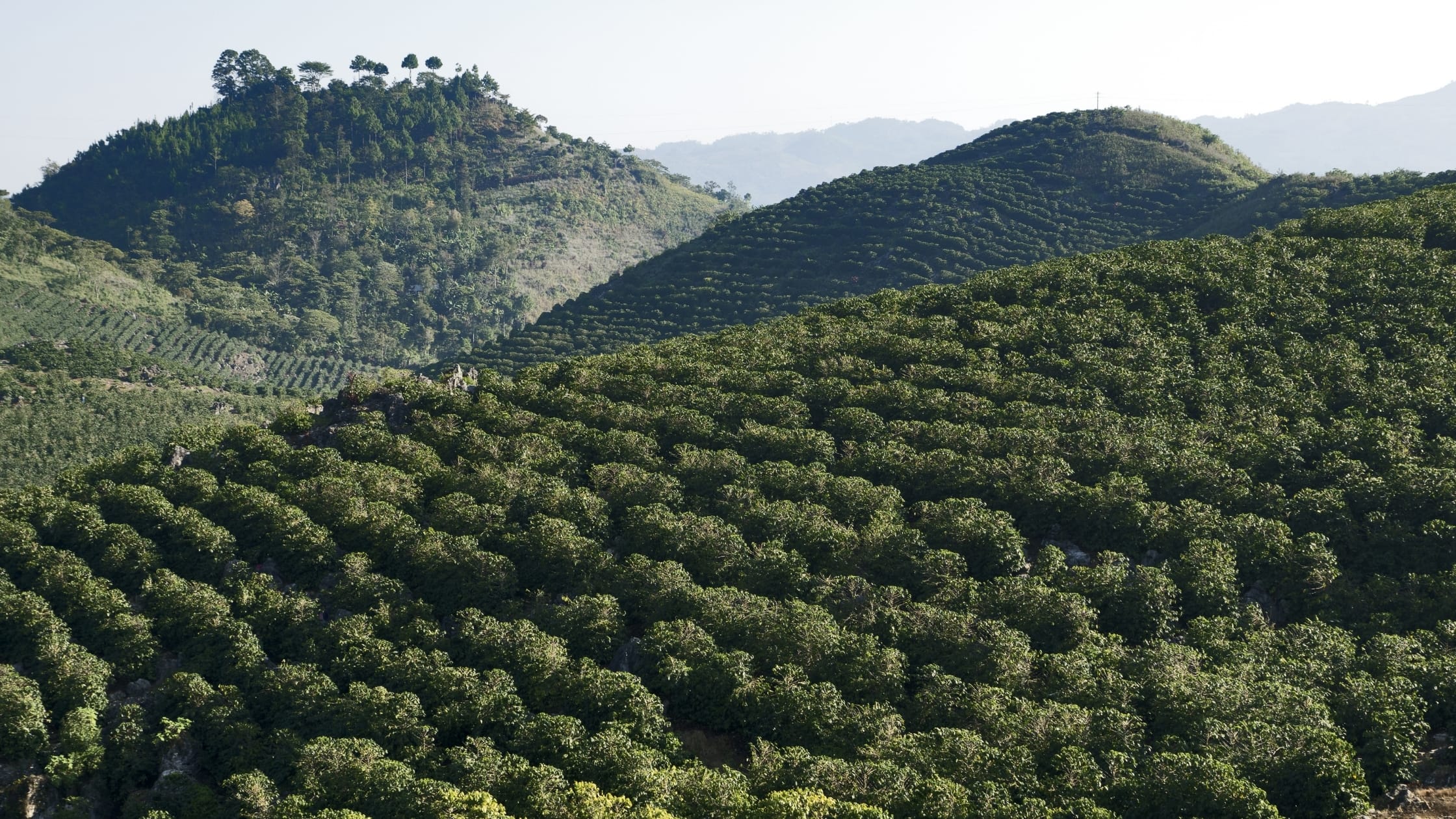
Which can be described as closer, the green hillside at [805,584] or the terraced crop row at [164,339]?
the green hillside at [805,584]

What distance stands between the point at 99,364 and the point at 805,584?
363 feet

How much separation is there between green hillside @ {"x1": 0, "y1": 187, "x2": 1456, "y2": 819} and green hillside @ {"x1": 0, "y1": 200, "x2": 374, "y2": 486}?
55724mm

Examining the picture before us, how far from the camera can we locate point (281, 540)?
Answer: 47.7 m

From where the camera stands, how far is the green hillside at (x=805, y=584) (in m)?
33.5

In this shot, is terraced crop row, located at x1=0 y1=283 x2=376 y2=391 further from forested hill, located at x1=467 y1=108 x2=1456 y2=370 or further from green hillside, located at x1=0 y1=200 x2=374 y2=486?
forested hill, located at x1=467 y1=108 x2=1456 y2=370

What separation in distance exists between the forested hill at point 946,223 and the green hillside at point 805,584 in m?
54.3

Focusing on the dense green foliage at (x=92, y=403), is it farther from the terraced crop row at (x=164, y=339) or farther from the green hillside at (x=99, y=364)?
the terraced crop row at (x=164, y=339)

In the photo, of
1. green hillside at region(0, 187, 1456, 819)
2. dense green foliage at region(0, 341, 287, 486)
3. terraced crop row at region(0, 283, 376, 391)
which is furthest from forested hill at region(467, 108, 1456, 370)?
terraced crop row at region(0, 283, 376, 391)

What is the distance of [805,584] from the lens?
143ft

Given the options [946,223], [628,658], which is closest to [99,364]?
[946,223]

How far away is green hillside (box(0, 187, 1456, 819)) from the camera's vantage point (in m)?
33.5

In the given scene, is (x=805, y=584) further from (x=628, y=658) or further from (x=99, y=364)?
(x=99, y=364)

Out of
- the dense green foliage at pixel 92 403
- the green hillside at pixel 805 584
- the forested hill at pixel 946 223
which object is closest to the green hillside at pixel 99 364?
the dense green foliage at pixel 92 403

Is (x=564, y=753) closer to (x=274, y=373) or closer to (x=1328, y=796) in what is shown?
(x=1328, y=796)
